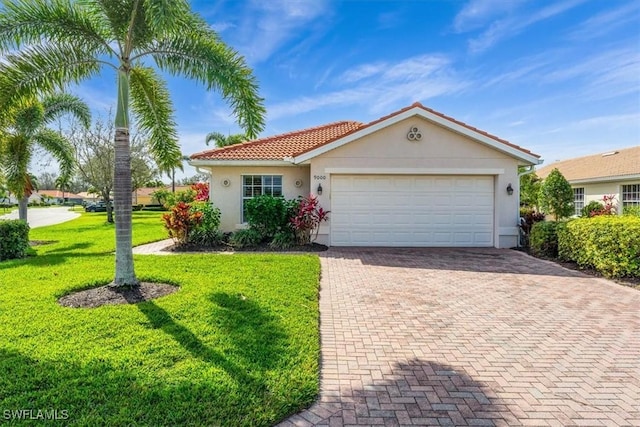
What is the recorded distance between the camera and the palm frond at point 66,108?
1535cm

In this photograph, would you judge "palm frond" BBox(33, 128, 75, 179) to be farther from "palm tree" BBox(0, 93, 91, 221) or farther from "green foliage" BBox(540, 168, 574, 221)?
"green foliage" BBox(540, 168, 574, 221)

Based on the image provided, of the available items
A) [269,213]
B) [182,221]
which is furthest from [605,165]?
[182,221]

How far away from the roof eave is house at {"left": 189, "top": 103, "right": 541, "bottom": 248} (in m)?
0.03

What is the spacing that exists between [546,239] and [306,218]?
8.18 m

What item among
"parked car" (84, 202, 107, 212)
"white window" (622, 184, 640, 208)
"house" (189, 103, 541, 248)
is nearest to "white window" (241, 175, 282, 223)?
"house" (189, 103, 541, 248)

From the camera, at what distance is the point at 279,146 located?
15.3 m

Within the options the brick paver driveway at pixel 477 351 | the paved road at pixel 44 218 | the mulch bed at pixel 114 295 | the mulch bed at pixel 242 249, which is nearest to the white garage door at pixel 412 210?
the mulch bed at pixel 242 249

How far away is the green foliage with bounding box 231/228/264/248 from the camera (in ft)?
41.5

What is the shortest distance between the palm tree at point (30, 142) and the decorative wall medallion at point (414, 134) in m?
12.7

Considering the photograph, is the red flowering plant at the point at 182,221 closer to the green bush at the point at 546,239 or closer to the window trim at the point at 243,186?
the window trim at the point at 243,186

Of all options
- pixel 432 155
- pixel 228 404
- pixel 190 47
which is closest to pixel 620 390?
pixel 228 404

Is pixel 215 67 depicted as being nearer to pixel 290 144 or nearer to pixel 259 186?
pixel 259 186

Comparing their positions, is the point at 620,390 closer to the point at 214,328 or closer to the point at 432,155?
the point at 214,328

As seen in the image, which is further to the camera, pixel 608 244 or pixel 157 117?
pixel 608 244
